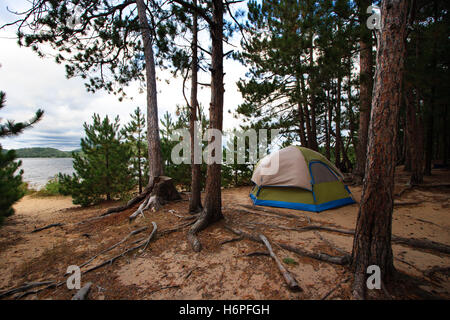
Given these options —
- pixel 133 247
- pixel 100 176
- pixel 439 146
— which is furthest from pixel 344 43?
pixel 439 146

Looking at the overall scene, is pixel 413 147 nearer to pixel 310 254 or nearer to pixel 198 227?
pixel 310 254

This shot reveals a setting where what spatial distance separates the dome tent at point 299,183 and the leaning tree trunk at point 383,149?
3285 mm

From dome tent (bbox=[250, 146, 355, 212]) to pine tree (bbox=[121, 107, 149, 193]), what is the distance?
22.9 feet

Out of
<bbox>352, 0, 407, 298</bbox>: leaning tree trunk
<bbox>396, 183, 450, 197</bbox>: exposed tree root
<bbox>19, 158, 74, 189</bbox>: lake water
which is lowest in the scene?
<bbox>19, 158, 74, 189</bbox>: lake water

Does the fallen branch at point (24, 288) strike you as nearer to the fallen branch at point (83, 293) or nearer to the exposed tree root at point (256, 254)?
the fallen branch at point (83, 293)

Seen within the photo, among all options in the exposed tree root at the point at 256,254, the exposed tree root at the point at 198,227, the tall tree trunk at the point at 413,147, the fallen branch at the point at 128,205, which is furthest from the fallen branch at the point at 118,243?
the tall tree trunk at the point at 413,147

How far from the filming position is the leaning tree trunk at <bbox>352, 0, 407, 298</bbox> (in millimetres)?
2191

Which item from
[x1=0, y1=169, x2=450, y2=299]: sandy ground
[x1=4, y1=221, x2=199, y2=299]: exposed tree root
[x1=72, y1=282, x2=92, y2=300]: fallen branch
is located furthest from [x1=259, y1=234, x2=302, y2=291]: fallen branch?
[x1=72, y1=282, x2=92, y2=300]: fallen branch

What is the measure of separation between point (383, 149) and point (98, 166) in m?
10.7

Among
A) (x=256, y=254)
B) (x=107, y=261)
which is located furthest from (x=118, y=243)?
(x=256, y=254)

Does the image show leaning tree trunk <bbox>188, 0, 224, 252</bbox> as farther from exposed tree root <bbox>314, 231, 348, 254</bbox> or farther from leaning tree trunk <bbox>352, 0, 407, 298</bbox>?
leaning tree trunk <bbox>352, 0, 407, 298</bbox>
